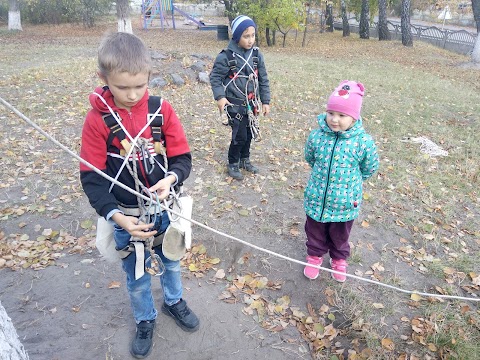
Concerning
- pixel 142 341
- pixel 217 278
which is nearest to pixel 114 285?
pixel 142 341

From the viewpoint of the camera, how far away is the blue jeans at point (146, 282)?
2.24m

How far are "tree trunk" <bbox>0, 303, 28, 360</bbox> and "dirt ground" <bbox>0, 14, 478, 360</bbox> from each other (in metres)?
0.65

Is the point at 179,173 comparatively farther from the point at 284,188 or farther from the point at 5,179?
the point at 5,179

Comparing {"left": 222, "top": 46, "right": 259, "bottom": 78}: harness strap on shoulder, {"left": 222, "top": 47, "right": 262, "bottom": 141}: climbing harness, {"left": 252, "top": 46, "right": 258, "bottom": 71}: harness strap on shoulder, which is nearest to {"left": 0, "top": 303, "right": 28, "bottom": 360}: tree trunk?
{"left": 222, "top": 47, "right": 262, "bottom": 141}: climbing harness

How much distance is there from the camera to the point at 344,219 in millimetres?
2920

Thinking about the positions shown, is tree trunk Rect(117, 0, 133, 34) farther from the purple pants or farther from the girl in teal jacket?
the purple pants

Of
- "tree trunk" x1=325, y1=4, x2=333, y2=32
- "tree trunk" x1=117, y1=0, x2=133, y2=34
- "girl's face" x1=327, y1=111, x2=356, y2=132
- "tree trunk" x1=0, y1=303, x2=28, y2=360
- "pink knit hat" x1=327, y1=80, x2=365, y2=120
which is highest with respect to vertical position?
"tree trunk" x1=325, y1=4, x2=333, y2=32

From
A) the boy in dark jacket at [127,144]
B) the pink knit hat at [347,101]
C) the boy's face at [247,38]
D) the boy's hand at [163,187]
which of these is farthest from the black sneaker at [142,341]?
the boy's face at [247,38]

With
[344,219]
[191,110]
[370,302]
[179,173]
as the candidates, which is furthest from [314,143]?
[191,110]

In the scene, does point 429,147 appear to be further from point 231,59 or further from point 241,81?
point 231,59

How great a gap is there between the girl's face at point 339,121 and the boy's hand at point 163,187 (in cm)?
129

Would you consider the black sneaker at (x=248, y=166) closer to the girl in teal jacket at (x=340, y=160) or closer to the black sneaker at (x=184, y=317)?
the girl in teal jacket at (x=340, y=160)

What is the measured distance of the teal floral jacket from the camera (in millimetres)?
2754

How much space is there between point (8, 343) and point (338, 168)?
7.45 ft
